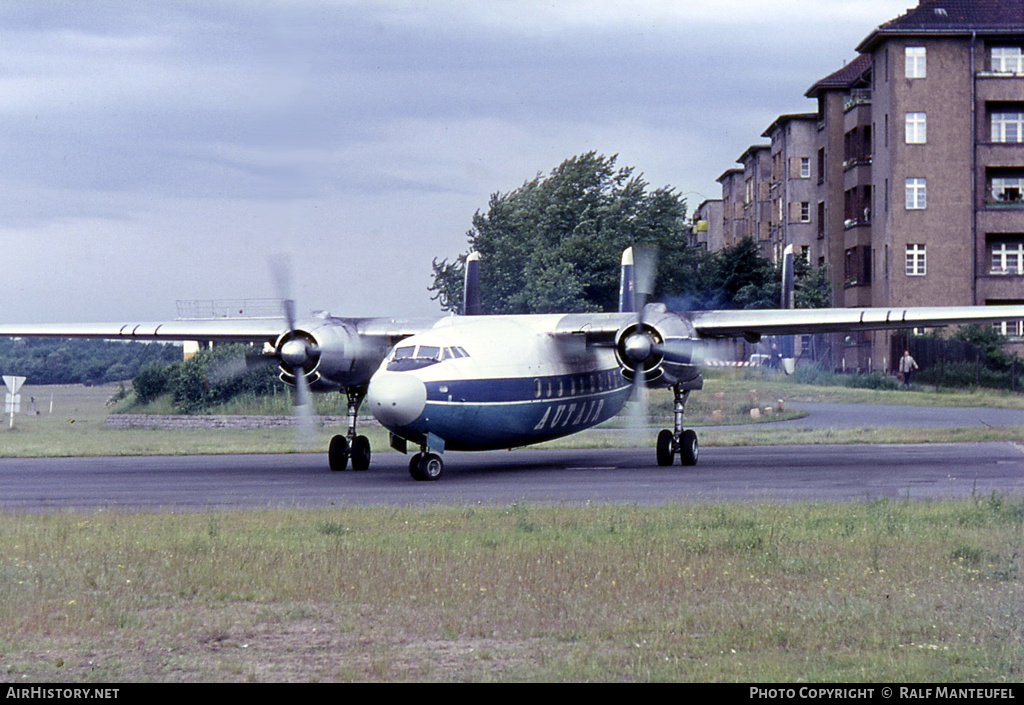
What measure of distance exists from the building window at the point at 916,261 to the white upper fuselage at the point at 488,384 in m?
41.4

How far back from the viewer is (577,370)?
2859 centimetres

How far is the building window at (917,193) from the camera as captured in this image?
66.5 m

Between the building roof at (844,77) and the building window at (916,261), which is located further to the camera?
the building roof at (844,77)

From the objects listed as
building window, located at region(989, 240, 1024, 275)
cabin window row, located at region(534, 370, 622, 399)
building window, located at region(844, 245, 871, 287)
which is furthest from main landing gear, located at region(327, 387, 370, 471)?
building window, located at region(844, 245, 871, 287)

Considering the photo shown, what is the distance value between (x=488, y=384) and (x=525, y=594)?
1361 cm

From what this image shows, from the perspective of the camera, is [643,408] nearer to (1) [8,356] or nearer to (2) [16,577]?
(2) [16,577]

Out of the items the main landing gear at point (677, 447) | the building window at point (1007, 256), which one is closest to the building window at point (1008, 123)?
the building window at point (1007, 256)

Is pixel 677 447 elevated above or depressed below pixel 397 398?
below

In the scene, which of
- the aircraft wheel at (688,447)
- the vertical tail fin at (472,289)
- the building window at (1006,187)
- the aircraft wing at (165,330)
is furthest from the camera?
the building window at (1006,187)

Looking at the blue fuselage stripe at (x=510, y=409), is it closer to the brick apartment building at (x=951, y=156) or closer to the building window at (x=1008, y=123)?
the brick apartment building at (x=951, y=156)

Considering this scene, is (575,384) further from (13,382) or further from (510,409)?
(13,382)

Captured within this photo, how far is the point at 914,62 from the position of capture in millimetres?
66312

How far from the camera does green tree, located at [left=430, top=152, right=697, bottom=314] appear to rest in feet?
253

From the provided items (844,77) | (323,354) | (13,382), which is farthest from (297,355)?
(844,77)
